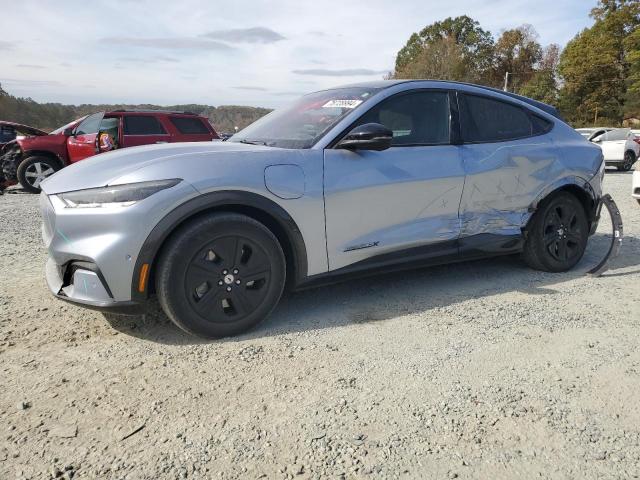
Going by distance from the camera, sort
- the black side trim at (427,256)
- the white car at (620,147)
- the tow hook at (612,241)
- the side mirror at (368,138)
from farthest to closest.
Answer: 1. the white car at (620,147)
2. the tow hook at (612,241)
3. the black side trim at (427,256)
4. the side mirror at (368,138)

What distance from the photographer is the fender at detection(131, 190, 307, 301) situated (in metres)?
2.64

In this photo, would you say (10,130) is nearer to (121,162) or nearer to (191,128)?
(191,128)

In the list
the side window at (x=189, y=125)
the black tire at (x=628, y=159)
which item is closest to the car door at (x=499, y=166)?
the side window at (x=189, y=125)

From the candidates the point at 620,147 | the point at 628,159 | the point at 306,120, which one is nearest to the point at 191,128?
the point at 306,120

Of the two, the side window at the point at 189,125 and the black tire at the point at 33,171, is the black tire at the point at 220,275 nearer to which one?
the side window at the point at 189,125

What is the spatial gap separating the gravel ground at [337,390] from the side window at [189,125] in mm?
7269

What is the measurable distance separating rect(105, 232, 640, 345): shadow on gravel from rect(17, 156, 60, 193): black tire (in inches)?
331

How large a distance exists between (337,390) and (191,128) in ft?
30.3

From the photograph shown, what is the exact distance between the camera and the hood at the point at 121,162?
8.99 ft

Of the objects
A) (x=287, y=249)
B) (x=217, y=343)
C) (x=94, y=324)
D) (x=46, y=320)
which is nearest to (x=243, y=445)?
(x=217, y=343)

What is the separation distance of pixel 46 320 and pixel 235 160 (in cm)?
163

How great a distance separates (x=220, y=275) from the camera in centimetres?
284

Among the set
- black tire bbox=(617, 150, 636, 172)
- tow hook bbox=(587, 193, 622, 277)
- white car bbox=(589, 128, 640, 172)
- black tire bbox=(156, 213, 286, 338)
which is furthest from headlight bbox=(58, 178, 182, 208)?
black tire bbox=(617, 150, 636, 172)

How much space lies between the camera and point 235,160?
9.52 ft
